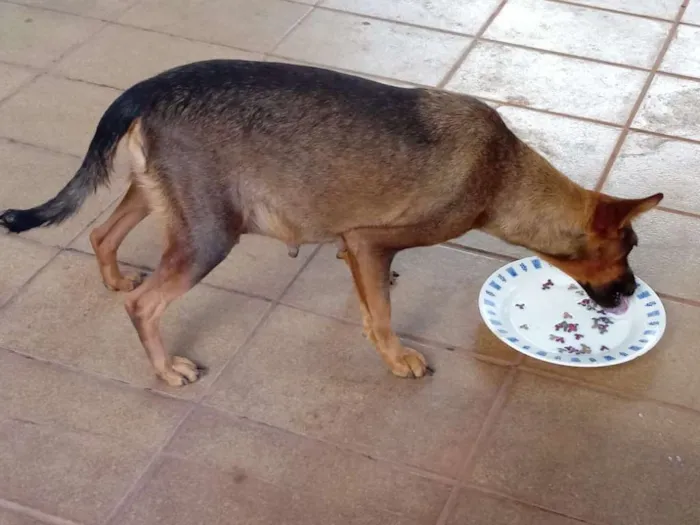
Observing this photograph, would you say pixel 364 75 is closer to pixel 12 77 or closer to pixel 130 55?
pixel 130 55

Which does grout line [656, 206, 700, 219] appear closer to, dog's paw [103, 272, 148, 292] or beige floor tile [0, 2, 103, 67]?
dog's paw [103, 272, 148, 292]

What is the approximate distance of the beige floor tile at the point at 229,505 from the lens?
2.46 metres

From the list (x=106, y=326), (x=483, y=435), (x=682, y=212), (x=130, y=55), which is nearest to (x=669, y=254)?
(x=682, y=212)

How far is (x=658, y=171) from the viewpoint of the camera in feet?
12.6

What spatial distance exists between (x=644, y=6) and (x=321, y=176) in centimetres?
326

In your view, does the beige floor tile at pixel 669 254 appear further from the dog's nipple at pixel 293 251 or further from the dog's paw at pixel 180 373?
the dog's paw at pixel 180 373

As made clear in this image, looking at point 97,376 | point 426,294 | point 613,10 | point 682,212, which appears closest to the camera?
point 97,376

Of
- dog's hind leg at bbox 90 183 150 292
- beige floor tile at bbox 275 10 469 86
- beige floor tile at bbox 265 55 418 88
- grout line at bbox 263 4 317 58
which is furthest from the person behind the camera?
grout line at bbox 263 4 317 58

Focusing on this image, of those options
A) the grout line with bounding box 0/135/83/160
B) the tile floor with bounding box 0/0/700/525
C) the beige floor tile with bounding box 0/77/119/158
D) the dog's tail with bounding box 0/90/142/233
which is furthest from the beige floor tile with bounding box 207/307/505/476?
the beige floor tile with bounding box 0/77/119/158

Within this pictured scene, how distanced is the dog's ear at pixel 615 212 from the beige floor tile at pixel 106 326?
3.93ft

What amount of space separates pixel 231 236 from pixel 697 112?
8.64ft

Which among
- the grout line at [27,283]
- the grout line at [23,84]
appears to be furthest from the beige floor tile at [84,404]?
the grout line at [23,84]

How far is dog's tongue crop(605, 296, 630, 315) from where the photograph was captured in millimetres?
2994

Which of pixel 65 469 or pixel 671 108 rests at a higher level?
pixel 65 469
